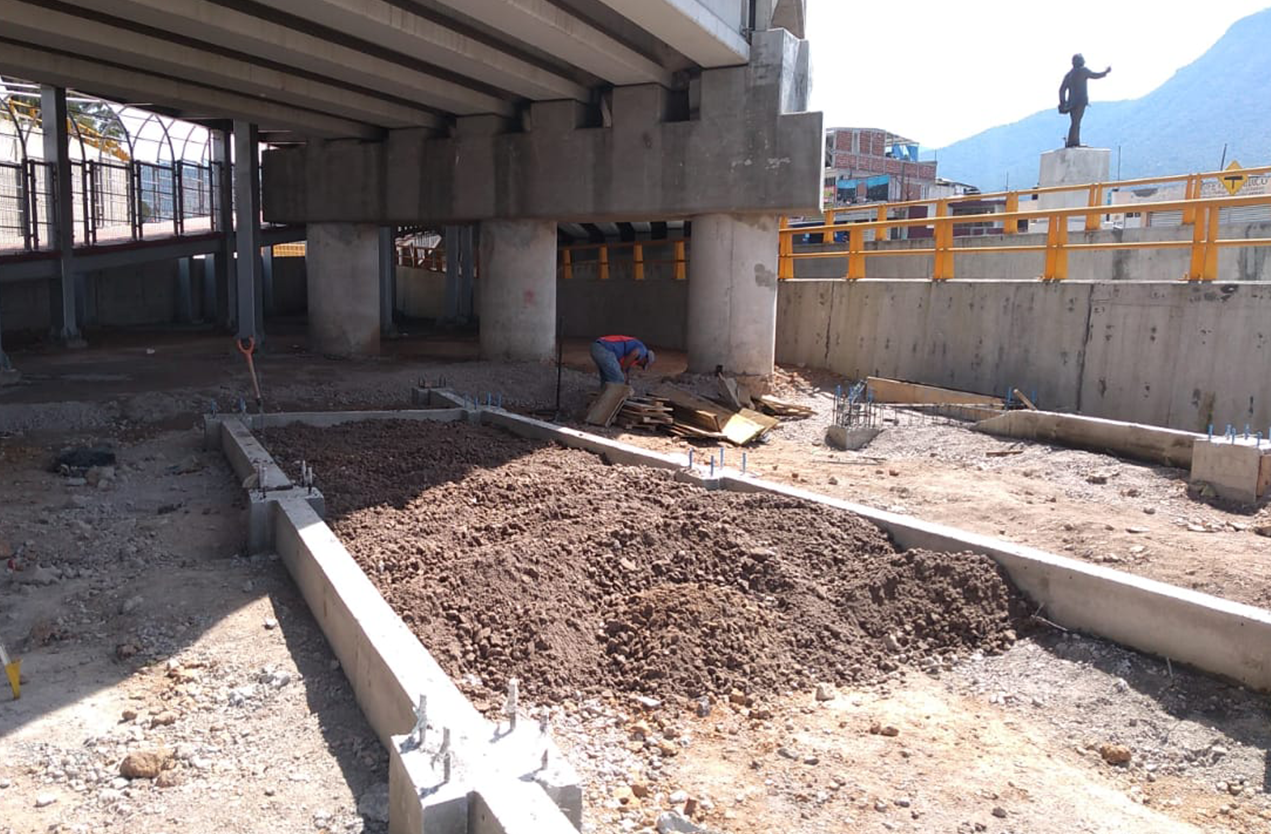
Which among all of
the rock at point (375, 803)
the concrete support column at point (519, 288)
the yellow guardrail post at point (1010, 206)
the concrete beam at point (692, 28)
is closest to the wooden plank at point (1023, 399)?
the yellow guardrail post at point (1010, 206)

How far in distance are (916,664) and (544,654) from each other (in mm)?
1976

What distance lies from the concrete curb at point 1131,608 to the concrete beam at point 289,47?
367 inches

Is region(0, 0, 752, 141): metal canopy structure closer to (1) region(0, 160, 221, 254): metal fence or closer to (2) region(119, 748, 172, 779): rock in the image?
(1) region(0, 160, 221, 254): metal fence

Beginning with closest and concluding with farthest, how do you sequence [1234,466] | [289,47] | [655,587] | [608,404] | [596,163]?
[655,587] → [1234,466] → [608,404] → [289,47] → [596,163]

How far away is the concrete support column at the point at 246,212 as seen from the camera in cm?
1777

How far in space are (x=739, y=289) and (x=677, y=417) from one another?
12.0 feet

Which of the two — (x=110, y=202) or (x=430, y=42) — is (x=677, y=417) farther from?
(x=110, y=202)

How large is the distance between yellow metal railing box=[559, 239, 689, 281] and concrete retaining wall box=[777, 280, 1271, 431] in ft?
19.2

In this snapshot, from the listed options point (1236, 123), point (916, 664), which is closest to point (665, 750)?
point (916, 664)

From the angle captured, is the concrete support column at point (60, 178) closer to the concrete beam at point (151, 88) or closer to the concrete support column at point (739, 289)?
the concrete beam at point (151, 88)

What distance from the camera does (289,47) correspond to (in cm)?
1159

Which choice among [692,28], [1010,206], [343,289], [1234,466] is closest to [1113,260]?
[1010,206]

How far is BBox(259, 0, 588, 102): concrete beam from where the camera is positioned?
10469 millimetres

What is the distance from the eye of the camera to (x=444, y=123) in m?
16.8
